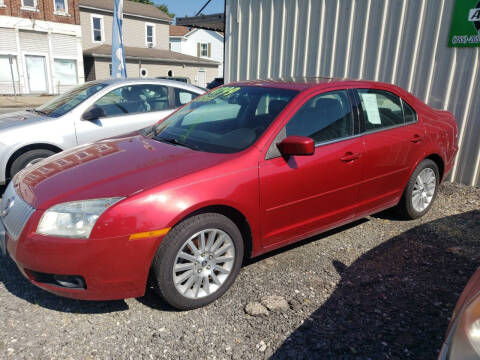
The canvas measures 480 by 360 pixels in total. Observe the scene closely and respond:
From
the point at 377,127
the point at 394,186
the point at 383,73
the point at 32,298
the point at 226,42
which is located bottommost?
the point at 32,298

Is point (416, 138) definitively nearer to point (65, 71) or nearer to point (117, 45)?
point (117, 45)

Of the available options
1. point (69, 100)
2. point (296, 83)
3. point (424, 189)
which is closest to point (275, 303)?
point (296, 83)

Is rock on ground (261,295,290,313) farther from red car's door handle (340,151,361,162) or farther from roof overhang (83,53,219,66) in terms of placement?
roof overhang (83,53,219,66)

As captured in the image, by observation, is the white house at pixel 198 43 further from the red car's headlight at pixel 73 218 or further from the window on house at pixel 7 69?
the red car's headlight at pixel 73 218

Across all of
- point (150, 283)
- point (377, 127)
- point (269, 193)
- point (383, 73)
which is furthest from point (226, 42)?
point (150, 283)

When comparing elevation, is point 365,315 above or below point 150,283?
below

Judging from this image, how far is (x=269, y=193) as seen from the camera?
305 centimetres

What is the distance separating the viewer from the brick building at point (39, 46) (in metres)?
24.4

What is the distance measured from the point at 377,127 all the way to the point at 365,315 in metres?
1.88

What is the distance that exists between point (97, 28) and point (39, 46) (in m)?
5.39

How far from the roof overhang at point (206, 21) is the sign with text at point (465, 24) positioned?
16.1ft

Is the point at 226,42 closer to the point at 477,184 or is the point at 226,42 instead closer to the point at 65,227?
the point at 477,184

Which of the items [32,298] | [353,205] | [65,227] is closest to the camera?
[65,227]

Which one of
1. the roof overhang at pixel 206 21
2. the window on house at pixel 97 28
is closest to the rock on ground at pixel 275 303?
the roof overhang at pixel 206 21
